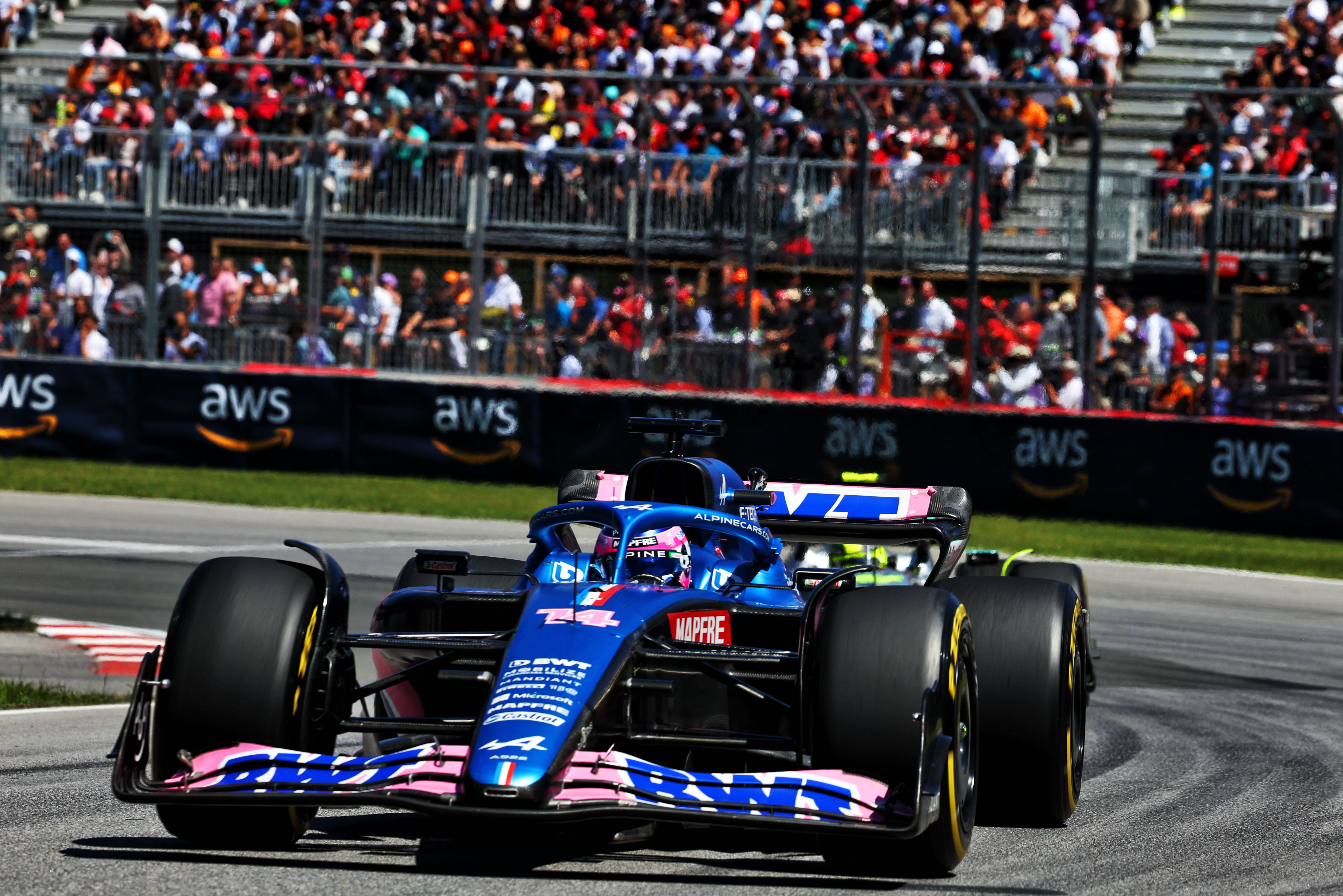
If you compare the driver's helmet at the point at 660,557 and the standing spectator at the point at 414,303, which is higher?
the standing spectator at the point at 414,303

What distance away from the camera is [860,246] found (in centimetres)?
1811

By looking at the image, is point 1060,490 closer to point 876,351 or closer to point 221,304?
point 876,351

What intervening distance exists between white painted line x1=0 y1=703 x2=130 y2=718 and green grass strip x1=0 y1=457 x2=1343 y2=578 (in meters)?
8.34

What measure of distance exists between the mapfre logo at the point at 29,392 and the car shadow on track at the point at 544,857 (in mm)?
14822

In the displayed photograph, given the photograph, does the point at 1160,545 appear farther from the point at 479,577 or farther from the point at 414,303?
the point at 479,577

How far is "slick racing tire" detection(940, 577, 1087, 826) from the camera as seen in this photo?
609 centimetres

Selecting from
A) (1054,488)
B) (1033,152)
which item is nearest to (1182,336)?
(1054,488)

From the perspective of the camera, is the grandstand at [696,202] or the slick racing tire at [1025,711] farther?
the grandstand at [696,202]

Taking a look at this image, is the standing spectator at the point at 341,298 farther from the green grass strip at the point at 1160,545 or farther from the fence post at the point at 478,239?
the green grass strip at the point at 1160,545

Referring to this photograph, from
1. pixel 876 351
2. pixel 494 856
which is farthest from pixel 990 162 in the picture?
pixel 494 856

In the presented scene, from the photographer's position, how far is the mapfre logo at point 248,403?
19.5 m

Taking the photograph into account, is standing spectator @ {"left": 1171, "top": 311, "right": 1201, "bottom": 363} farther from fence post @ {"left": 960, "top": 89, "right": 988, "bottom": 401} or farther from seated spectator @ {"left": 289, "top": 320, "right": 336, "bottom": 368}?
seated spectator @ {"left": 289, "top": 320, "right": 336, "bottom": 368}

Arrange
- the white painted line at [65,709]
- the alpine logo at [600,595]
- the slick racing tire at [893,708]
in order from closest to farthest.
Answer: the slick racing tire at [893,708]
the alpine logo at [600,595]
the white painted line at [65,709]

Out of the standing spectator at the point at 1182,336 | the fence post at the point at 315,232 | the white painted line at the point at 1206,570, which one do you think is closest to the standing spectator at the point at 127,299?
the fence post at the point at 315,232
